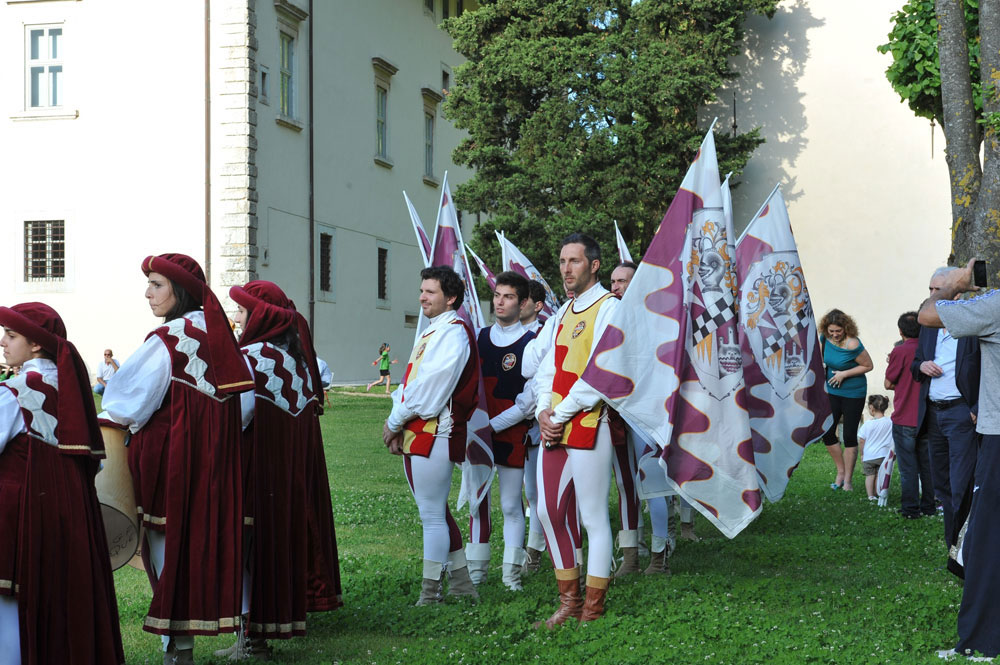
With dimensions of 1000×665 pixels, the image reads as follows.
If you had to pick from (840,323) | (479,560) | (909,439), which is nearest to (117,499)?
(479,560)

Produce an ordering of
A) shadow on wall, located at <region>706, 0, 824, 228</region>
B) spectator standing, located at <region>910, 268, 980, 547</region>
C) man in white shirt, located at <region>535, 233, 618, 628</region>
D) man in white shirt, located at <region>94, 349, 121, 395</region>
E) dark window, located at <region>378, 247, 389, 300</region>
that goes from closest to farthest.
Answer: man in white shirt, located at <region>535, 233, 618, 628</region> → spectator standing, located at <region>910, 268, 980, 547</region> → man in white shirt, located at <region>94, 349, 121, 395</region> → shadow on wall, located at <region>706, 0, 824, 228</region> → dark window, located at <region>378, 247, 389, 300</region>

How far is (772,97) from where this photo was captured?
27.6 m

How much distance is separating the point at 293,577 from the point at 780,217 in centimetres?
535

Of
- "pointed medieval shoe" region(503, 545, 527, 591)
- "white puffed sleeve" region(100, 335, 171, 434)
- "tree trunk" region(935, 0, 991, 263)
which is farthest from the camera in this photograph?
"tree trunk" region(935, 0, 991, 263)

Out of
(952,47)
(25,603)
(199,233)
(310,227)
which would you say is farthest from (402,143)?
(25,603)

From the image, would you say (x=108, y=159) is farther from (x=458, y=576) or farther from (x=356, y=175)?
(x=458, y=576)

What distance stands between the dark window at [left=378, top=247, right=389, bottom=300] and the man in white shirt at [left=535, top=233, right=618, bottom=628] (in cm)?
2812

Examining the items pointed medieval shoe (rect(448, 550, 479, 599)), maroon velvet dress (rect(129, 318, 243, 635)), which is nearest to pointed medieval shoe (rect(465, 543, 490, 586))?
pointed medieval shoe (rect(448, 550, 479, 599))

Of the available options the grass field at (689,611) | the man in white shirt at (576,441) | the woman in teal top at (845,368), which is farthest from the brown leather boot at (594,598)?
the woman in teal top at (845,368)

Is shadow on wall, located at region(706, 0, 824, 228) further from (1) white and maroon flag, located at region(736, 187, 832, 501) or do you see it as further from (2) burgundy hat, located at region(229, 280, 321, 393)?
(2) burgundy hat, located at region(229, 280, 321, 393)

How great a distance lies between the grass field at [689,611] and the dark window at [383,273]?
80.4 feet

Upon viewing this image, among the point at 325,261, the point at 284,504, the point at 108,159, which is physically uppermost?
the point at 108,159

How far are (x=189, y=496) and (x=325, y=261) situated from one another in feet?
84.9

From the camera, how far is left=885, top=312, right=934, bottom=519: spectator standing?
1148 centimetres
